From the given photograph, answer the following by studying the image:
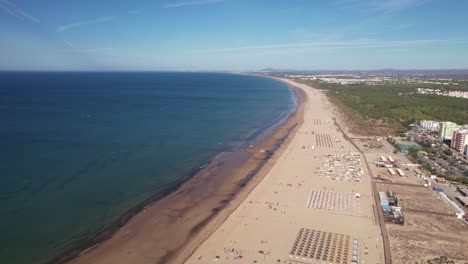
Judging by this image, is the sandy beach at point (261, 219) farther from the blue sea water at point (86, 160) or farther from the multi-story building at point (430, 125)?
the multi-story building at point (430, 125)

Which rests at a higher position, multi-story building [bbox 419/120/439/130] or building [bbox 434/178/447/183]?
multi-story building [bbox 419/120/439/130]

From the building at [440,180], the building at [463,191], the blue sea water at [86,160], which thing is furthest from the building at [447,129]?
the blue sea water at [86,160]

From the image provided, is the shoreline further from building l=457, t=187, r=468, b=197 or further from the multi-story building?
the multi-story building

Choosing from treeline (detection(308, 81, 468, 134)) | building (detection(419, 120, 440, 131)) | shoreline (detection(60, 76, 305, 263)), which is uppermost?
treeline (detection(308, 81, 468, 134))

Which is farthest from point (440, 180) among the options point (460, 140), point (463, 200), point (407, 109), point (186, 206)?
point (407, 109)

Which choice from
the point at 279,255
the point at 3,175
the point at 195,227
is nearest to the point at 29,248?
the point at 195,227

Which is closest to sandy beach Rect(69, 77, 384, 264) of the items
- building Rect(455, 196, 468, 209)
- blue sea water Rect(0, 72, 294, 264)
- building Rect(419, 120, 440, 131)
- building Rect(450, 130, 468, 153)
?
blue sea water Rect(0, 72, 294, 264)

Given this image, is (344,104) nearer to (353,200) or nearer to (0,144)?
(353,200)
